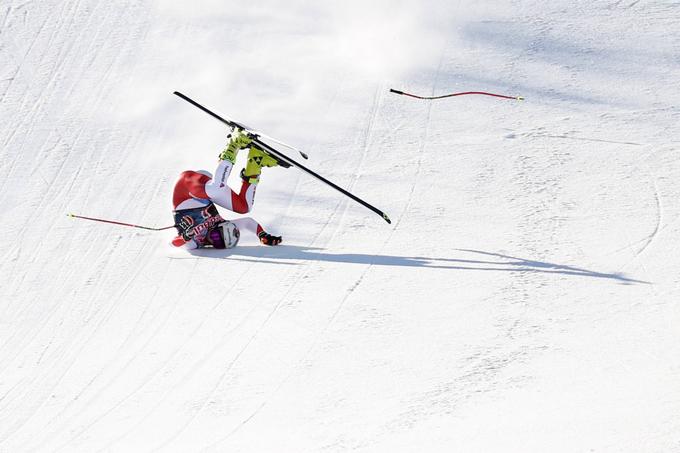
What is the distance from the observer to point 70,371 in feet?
34.6

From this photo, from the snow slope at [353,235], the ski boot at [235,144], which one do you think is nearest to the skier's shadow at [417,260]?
the snow slope at [353,235]

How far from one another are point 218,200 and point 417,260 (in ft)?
6.70

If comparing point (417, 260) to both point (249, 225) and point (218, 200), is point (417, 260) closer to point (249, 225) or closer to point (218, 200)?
point (249, 225)

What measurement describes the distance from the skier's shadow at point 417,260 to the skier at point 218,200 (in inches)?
5.5

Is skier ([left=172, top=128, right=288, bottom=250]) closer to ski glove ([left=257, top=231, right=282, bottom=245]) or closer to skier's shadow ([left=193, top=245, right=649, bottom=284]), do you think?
ski glove ([left=257, top=231, right=282, bottom=245])

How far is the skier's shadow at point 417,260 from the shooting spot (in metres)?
11.3

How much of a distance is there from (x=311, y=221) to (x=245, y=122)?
2615 mm

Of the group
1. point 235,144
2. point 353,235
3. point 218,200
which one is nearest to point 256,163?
point 235,144

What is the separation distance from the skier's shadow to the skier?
139 millimetres

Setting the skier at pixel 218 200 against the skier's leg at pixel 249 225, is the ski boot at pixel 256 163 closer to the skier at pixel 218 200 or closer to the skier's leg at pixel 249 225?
the skier at pixel 218 200

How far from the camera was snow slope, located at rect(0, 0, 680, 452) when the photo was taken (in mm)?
9602

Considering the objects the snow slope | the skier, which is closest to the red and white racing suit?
the skier

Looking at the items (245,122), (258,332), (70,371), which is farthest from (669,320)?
(245,122)

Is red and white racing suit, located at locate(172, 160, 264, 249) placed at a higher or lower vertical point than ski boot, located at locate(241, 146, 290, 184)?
lower
